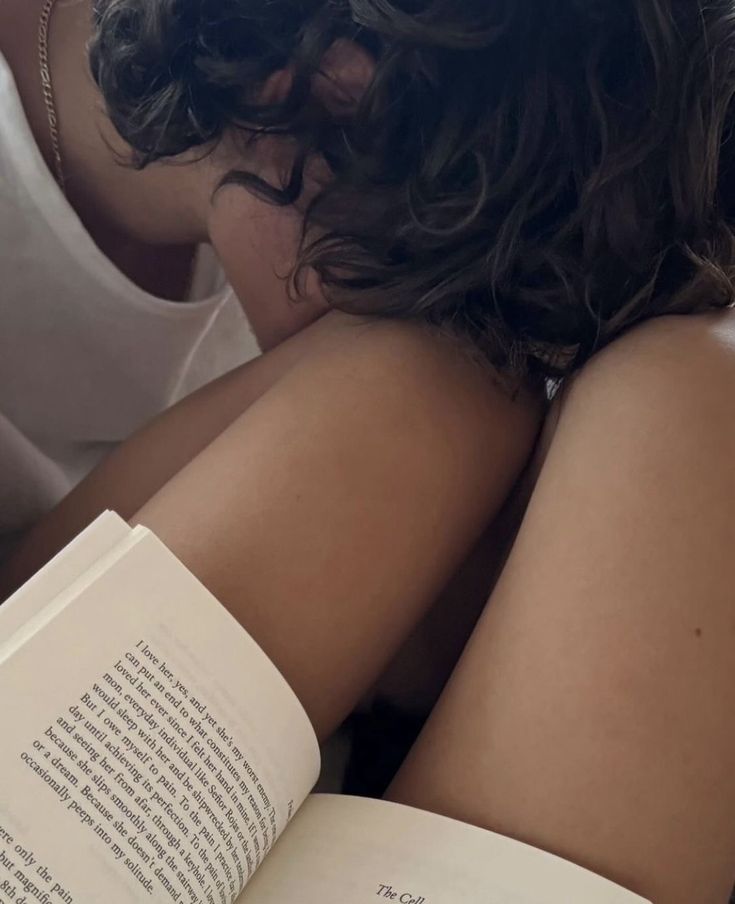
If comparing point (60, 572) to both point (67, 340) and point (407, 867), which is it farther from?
point (67, 340)

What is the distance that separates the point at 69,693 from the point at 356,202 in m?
0.33

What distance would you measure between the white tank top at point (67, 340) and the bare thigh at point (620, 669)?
1.30ft

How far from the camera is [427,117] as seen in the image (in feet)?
1.63

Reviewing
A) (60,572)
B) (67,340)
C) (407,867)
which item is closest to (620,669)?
(407,867)

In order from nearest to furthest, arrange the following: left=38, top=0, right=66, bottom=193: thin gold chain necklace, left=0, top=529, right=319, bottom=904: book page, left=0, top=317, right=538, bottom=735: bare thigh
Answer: left=0, top=529, right=319, bottom=904: book page < left=0, top=317, right=538, bottom=735: bare thigh < left=38, top=0, right=66, bottom=193: thin gold chain necklace

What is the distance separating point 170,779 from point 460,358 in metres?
0.27

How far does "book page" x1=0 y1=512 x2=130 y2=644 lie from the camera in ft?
1.02

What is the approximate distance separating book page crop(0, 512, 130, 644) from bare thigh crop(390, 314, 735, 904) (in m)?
0.17

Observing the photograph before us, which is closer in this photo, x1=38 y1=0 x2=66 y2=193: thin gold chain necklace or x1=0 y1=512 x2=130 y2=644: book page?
x1=0 y1=512 x2=130 y2=644: book page

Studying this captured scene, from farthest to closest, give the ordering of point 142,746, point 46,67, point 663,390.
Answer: point 46,67, point 663,390, point 142,746

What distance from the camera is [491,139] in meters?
0.48

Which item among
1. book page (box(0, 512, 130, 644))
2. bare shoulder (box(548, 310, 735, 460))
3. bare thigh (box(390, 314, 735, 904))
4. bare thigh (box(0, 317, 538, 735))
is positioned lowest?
bare thigh (box(390, 314, 735, 904))

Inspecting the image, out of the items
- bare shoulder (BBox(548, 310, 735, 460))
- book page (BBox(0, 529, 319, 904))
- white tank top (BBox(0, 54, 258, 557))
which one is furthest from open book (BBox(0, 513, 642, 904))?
white tank top (BBox(0, 54, 258, 557))

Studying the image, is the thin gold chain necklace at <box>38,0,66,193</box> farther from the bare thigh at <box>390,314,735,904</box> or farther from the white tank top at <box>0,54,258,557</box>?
the bare thigh at <box>390,314,735,904</box>
